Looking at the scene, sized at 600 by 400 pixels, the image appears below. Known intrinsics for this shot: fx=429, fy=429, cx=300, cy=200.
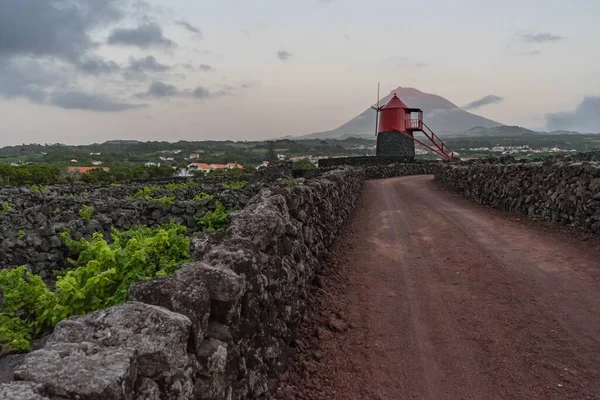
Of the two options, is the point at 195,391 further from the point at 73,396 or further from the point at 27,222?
the point at 27,222

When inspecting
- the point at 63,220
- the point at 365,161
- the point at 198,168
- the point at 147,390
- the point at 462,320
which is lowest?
the point at 198,168

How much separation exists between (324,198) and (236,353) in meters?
7.08

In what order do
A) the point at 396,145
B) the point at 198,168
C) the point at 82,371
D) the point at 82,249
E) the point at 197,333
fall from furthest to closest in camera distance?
the point at 198,168
the point at 396,145
the point at 82,249
the point at 197,333
the point at 82,371

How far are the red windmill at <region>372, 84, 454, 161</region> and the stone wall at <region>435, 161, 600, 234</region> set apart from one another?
104 ft

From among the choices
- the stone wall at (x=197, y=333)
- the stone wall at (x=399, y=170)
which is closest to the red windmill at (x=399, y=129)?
the stone wall at (x=399, y=170)

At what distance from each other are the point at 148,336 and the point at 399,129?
5070 cm

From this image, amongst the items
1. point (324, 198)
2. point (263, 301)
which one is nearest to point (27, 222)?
point (324, 198)

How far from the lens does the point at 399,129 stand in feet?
167

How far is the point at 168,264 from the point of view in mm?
5258

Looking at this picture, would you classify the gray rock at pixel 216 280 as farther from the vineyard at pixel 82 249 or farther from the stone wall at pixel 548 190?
the stone wall at pixel 548 190

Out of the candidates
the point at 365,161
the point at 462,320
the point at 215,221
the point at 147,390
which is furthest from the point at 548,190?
the point at 365,161

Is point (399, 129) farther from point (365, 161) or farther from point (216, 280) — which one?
point (216, 280)

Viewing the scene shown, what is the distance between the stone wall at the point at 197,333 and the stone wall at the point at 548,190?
30.0 ft

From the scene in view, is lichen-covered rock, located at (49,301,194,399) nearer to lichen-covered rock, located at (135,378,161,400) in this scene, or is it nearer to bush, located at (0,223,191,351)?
lichen-covered rock, located at (135,378,161,400)
